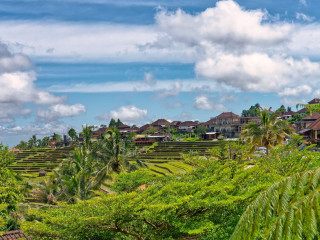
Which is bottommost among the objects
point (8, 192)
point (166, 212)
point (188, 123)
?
point (8, 192)

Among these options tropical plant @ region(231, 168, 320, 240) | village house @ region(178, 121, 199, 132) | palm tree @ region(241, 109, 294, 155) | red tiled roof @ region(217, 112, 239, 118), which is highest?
red tiled roof @ region(217, 112, 239, 118)

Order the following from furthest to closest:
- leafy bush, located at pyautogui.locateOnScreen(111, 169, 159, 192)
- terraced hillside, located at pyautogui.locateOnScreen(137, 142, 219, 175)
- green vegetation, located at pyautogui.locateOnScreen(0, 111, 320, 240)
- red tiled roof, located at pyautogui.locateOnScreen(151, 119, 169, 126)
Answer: red tiled roof, located at pyautogui.locateOnScreen(151, 119, 169, 126)
terraced hillside, located at pyautogui.locateOnScreen(137, 142, 219, 175)
leafy bush, located at pyautogui.locateOnScreen(111, 169, 159, 192)
green vegetation, located at pyautogui.locateOnScreen(0, 111, 320, 240)

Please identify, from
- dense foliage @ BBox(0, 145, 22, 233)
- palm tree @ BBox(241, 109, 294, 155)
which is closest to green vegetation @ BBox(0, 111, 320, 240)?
dense foliage @ BBox(0, 145, 22, 233)

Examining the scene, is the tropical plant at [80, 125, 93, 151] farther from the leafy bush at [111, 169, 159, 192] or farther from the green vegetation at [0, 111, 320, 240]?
the leafy bush at [111, 169, 159, 192]

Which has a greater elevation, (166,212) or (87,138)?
(87,138)

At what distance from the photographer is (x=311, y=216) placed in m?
3.61

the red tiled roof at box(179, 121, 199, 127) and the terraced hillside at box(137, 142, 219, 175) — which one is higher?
the red tiled roof at box(179, 121, 199, 127)

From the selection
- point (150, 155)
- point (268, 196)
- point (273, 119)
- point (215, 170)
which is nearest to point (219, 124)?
point (150, 155)

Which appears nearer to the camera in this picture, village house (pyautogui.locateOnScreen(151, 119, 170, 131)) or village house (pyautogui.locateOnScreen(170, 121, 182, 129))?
village house (pyautogui.locateOnScreen(151, 119, 170, 131))

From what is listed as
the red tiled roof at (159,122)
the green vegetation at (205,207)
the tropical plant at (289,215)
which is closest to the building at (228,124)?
the red tiled roof at (159,122)

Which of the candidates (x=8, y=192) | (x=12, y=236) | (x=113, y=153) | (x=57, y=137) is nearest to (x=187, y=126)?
(x=57, y=137)

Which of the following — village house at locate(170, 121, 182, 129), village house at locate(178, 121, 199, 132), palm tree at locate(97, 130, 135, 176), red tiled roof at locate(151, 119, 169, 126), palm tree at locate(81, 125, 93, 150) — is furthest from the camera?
red tiled roof at locate(151, 119, 169, 126)

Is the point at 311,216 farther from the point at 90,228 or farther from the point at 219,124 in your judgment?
the point at 219,124

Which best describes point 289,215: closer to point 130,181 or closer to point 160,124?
point 130,181
